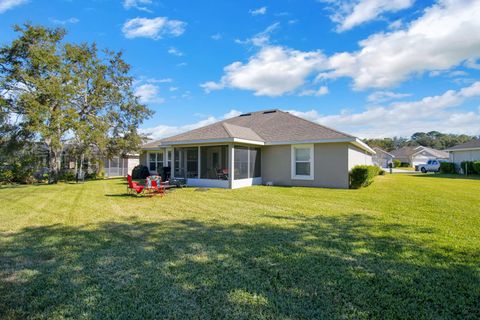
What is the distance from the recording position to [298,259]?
13.8ft

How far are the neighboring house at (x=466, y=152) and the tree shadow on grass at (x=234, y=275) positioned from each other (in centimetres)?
Result: 3306

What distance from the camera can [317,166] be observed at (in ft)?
48.5

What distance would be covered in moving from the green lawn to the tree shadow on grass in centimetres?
2

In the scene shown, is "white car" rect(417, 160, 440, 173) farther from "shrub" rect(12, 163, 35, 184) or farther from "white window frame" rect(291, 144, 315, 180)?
"shrub" rect(12, 163, 35, 184)

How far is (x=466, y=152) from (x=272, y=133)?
93.4 ft

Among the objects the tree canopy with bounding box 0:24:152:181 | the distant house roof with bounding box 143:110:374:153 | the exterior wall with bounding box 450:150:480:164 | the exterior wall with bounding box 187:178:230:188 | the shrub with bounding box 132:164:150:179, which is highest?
the tree canopy with bounding box 0:24:152:181

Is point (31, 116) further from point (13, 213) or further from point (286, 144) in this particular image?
point (286, 144)

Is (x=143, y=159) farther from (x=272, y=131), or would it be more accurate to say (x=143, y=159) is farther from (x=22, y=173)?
(x=272, y=131)

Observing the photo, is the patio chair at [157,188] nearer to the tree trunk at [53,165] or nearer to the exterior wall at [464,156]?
the tree trunk at [53,165]

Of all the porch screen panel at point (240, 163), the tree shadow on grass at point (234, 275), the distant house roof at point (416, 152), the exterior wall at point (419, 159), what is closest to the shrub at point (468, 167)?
the porch screen panel at point (240, 163)

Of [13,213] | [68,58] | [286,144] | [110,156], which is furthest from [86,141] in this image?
[286,144]

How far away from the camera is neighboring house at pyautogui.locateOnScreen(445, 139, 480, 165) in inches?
1164

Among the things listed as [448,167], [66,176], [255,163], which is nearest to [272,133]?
[255,163]

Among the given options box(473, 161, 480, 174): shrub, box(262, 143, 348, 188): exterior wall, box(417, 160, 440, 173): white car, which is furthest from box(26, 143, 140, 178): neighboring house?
box(417, 160, 440, 173): white car
